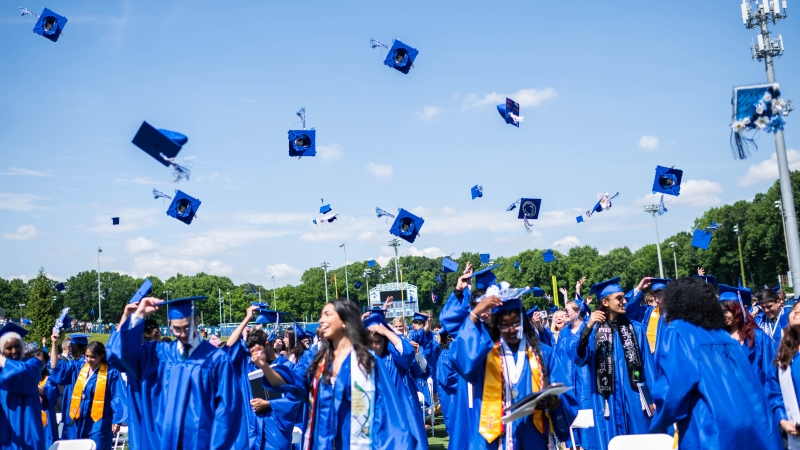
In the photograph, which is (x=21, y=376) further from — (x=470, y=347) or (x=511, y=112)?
(x=511, y=112)

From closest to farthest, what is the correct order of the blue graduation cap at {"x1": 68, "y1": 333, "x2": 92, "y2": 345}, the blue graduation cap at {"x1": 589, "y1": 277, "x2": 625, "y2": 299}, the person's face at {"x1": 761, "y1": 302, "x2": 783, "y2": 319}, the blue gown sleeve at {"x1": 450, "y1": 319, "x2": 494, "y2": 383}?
1. the blue gown sleeve at {"x1": 450, "y1": 319, "x2": 494, "y2": 383}
2. the blue graduation cap at {"x1": 589, "y1": 277, "x2": 625, "y2": 299}
3. the person's face at {"x1": 761, "y1": 302, "x2": 783, "y2": 319}
4. the blue graduation cap at {"x1": 68, "y1": 333, "x2": 92, "y2": 345}

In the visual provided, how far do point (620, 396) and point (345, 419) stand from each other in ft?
11.2

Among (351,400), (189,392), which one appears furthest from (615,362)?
(189,392)

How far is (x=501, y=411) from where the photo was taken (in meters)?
4.23

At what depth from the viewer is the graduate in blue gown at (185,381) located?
4.74 meters

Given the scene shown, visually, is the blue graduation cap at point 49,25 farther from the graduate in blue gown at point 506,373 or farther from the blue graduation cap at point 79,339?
the graduate in blue gown at point 506,373

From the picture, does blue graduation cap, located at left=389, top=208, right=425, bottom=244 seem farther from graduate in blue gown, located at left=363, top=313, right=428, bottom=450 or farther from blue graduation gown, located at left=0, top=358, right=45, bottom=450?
blue graduation gown, located at left=0, top=358, right=45, bottom=450

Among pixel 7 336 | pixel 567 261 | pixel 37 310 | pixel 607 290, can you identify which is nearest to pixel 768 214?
pixel 567 261

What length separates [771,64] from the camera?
1659 centimetres

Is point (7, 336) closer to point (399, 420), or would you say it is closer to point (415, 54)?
point (399, 420)

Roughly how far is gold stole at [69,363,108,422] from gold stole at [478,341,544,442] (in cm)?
550

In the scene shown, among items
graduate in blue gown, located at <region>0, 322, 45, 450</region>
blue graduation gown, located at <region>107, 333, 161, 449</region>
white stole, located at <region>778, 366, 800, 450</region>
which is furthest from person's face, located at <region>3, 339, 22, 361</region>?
white stole, located at <region>778, 366, 800, 450</region>

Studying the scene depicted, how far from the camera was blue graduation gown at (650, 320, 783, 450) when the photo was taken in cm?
386

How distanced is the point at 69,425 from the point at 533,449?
6.34m
